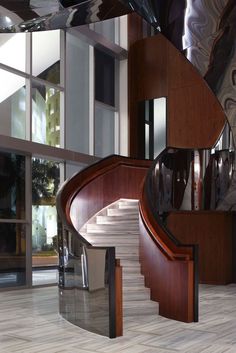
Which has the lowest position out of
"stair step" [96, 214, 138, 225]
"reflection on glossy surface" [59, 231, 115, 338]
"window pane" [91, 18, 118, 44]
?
"reflection on glossy surface" [59, 231, 115, 338]

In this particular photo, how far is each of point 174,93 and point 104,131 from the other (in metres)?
2.24

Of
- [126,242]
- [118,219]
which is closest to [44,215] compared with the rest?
[118,219]

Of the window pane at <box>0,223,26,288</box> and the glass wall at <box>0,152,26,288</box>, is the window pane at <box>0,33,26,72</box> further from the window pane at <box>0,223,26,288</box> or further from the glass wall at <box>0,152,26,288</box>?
the window pane at <box>0,223,26,288</box>

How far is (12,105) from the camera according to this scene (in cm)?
1150

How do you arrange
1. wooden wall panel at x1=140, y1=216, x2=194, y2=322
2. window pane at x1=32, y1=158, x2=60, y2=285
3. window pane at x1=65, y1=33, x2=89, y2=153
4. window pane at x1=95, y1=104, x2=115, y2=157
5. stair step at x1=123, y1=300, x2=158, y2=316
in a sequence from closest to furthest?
wooden wall panel at x1=140, y1=216, x2=194, y2=322 → stair step at x1=123, y1=300, x2=158, y2=316 → window pane at x1=32, y1=158, x2=60, y2=285 → window pane at x1=65, y1=33, x2=89, y2=153 → window pane at x1=95, y1=104, x2=115, y2=157

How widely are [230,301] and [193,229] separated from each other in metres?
3.84

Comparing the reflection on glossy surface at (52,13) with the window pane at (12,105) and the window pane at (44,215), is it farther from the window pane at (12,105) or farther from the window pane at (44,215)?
the window pane at (44,215)

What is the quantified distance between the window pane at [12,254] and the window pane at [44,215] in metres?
0.63

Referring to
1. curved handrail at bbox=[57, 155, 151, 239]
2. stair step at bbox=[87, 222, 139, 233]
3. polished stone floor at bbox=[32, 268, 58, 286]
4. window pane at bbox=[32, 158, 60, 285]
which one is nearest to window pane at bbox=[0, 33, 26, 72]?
window pane at bbox=[32, 158, 60, 285]

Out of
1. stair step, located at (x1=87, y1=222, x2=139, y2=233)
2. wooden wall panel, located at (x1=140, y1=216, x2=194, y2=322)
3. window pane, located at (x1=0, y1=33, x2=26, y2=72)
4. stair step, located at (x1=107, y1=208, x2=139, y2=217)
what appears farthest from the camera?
window pane, located at (x1=0, y1=33, x2=26, y2=72)

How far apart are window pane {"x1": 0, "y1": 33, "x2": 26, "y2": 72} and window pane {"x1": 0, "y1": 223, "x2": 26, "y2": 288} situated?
355 cm

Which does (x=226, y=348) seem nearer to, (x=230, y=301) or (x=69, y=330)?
(x=69, y=330)

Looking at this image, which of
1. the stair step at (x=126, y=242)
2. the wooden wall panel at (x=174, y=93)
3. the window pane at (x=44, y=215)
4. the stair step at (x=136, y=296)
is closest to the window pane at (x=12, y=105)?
the window pane at (x=44, y=215)

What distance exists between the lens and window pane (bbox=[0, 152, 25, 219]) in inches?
435
